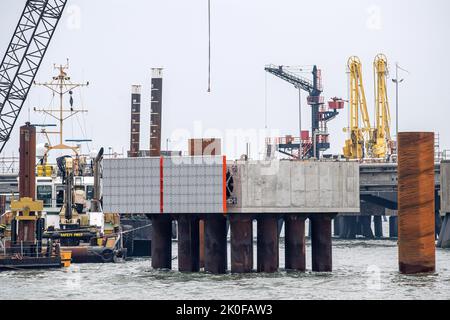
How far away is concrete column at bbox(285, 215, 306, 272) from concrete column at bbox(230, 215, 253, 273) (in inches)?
132

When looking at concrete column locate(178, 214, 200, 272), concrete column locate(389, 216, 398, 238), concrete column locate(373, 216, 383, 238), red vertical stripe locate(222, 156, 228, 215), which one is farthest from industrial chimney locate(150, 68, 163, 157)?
concrete column locate(389, 216, 398, 238)

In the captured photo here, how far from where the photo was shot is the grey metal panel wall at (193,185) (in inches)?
3147

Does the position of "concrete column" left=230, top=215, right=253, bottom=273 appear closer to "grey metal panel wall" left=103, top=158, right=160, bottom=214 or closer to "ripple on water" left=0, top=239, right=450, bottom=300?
"ripple on water" left=0, top=239, right=450, bottom=300

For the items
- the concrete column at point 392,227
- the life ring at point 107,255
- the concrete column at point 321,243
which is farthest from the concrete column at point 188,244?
the concrete column at point 392,227

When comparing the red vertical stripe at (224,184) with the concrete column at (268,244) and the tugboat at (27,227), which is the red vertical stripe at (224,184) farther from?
the tugboat at (27,227)

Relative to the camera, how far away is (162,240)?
8575 centimetres

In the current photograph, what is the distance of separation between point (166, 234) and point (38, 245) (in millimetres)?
11158

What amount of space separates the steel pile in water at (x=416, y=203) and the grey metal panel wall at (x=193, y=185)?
10830mm

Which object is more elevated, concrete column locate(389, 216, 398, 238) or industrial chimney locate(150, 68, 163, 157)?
industrial chimney locate(150, 68, 163, 157)

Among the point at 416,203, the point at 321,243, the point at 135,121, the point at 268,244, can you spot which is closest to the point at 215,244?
the point at 268,244

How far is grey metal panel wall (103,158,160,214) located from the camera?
81688 millimetres

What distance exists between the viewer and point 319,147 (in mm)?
186250
